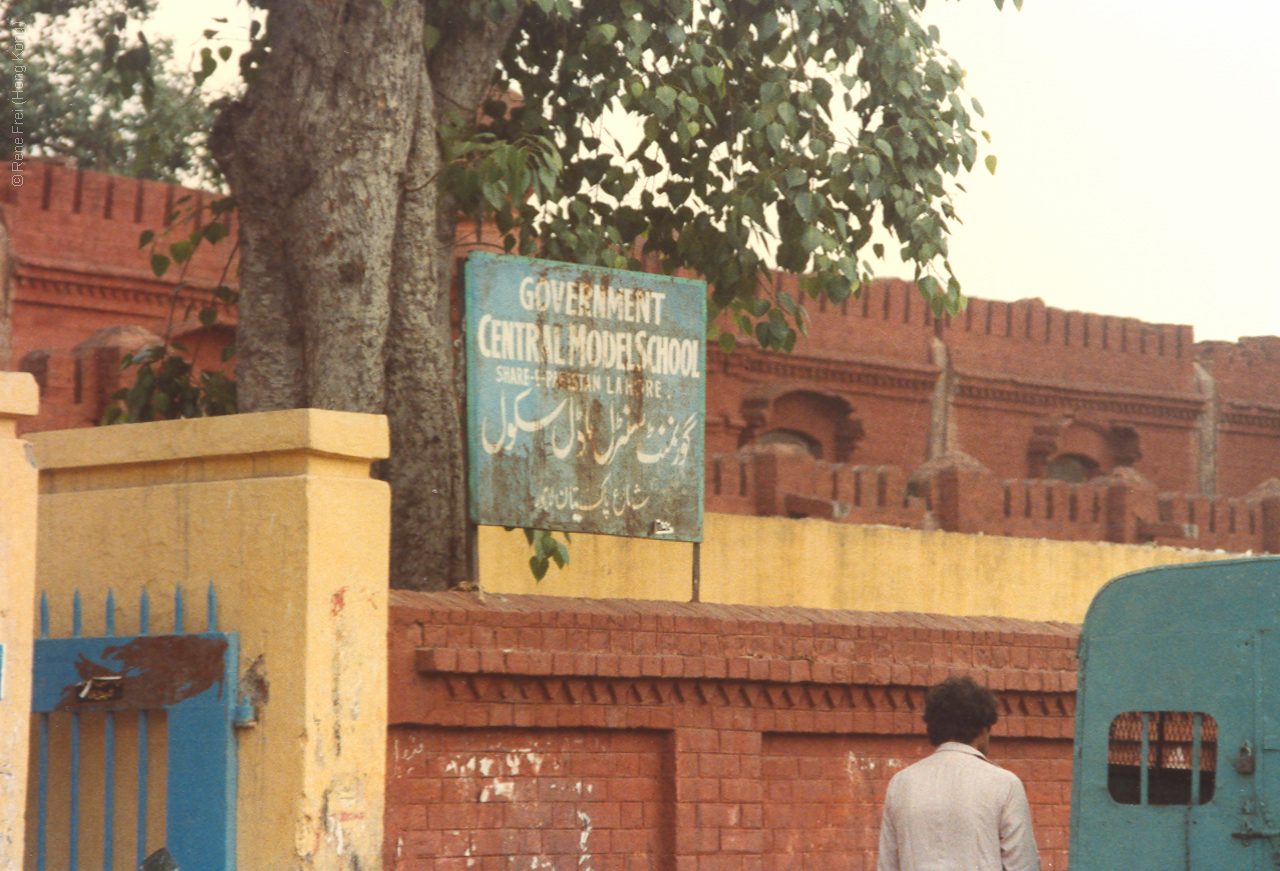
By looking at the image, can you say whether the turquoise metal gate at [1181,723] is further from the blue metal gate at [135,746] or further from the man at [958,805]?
the blue metal gate at [135,746]

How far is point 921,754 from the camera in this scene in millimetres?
6855

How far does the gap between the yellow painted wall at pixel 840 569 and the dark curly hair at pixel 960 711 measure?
14.9ft

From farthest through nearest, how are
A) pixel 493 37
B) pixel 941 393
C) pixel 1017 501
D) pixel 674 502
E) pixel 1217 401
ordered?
pixel 1217 401 → pixel 941 393 → pixel 1017 501 → pixel 493 37 → pixel 674 502

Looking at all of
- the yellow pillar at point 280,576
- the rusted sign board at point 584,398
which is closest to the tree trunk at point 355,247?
the rusted sign board at point 584,398

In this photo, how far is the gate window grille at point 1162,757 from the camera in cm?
450

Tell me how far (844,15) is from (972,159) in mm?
955

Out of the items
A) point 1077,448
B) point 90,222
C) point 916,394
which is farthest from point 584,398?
point 1077,448

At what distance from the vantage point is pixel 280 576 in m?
4.96

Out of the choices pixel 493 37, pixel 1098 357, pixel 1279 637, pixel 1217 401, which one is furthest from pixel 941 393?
pixel 1279 637

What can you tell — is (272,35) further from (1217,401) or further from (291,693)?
(1217,401)

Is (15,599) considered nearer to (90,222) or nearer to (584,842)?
(584,842)

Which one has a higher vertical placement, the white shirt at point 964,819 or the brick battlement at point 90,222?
the brick battlement at point 90,222

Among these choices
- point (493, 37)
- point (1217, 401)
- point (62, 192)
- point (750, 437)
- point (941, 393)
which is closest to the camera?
point (493, 37)

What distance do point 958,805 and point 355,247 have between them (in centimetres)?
352
